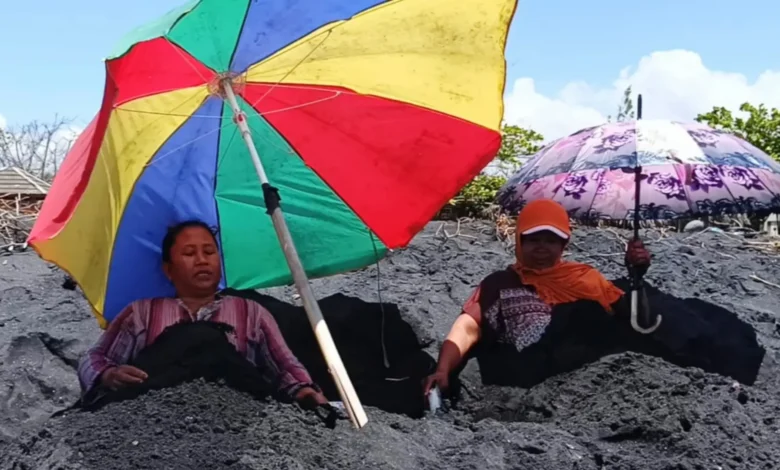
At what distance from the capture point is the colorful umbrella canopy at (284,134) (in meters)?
2.96

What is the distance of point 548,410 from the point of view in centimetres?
323

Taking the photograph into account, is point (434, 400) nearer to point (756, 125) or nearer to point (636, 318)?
point (636, 318)

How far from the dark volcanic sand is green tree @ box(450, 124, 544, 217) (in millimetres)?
2053

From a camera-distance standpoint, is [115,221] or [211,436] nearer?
[211,436]

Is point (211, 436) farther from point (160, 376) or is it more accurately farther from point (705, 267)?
point (705, 267)

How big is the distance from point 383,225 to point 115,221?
103 cm

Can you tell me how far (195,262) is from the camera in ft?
10.6

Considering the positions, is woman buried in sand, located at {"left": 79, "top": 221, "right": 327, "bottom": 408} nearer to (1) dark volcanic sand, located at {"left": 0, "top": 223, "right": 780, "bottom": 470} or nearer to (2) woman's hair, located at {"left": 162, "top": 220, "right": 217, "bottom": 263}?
(2) woman's hair, located at {"left": 162, "top": 220, "right": 217, "bottom": 263}

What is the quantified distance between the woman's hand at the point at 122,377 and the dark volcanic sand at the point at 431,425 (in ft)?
0.67

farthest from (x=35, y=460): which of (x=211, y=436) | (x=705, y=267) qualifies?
(x=705, y=267)

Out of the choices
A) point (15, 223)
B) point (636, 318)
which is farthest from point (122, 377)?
point (15, 223)

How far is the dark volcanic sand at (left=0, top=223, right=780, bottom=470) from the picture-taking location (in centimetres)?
248

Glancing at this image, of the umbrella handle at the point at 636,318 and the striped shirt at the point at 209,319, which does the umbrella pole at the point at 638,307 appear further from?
the striped shirt at the point at 209,319

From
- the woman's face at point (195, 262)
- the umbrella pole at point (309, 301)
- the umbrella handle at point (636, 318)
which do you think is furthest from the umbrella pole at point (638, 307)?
the woman's face at point (195, 262)
